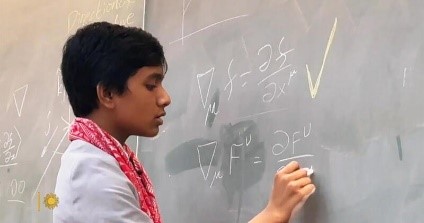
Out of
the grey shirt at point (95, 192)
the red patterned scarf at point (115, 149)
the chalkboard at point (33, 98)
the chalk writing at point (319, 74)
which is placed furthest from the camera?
the chalkboard at point (33, 98)

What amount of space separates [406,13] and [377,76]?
0.11 meters

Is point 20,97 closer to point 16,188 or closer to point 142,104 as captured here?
point 16,188

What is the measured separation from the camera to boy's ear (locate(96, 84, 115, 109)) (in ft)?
3.60

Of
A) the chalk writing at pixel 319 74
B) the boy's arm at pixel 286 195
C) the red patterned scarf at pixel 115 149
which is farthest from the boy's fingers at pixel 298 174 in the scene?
the red patterned scarf at pixel 115 149

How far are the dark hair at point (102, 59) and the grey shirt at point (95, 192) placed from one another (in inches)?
4.7

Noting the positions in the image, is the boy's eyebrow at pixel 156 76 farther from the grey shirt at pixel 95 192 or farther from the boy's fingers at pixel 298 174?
the boy's fingers at pixel 298 174

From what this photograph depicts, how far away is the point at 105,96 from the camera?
1.10m

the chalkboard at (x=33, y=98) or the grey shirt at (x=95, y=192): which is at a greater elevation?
the chalkboard at (x=33, y=98)

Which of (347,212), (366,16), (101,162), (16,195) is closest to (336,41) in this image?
(366,16)

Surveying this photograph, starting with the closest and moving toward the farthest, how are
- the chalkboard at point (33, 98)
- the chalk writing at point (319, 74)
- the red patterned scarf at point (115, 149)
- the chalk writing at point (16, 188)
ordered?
1. the red patterned scarf at point (115, 149)
2. the chalk writing at point (319, 74)
3. the chalkboard at point (33, 98)
4. the chalk writing at point (16, 188)

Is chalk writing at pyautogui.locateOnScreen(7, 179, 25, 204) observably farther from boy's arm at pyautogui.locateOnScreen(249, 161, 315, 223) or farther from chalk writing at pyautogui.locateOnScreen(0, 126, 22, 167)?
boy's arm at pyautogui.locateOnScreen(249, 161, 315, 223)

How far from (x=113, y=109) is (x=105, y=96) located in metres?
0.03

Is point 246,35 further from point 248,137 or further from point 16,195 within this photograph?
point 16,195

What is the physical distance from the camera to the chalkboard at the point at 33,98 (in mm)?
1881
